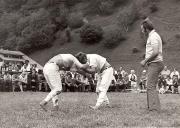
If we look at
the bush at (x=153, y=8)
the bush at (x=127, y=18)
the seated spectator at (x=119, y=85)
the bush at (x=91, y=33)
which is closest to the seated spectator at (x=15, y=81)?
the seated spectator at (x=119, y=85)

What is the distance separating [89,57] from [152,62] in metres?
1.71

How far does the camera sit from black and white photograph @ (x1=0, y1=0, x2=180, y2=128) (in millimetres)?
10672

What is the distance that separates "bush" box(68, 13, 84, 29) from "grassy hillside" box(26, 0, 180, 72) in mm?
1648

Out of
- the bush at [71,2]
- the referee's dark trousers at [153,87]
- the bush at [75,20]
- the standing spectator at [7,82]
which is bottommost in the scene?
the referee's dark trousers at [153,87]

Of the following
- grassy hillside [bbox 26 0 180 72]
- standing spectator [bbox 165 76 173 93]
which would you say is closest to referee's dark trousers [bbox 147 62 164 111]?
standing spectator [bbox 165 76 173 93]

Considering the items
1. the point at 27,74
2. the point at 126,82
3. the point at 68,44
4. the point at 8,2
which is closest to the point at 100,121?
the point at 27,74

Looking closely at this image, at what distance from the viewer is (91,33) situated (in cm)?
6384

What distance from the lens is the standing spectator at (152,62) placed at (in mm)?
11453

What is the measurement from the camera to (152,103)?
11445 mm

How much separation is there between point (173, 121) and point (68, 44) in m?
57.9

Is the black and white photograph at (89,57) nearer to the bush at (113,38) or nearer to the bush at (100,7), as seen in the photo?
the bush at (113,38)

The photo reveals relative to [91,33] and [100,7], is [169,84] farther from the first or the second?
[100,7]

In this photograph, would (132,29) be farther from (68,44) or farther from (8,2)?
(8,2)

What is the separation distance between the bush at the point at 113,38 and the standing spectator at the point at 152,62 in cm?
4889
